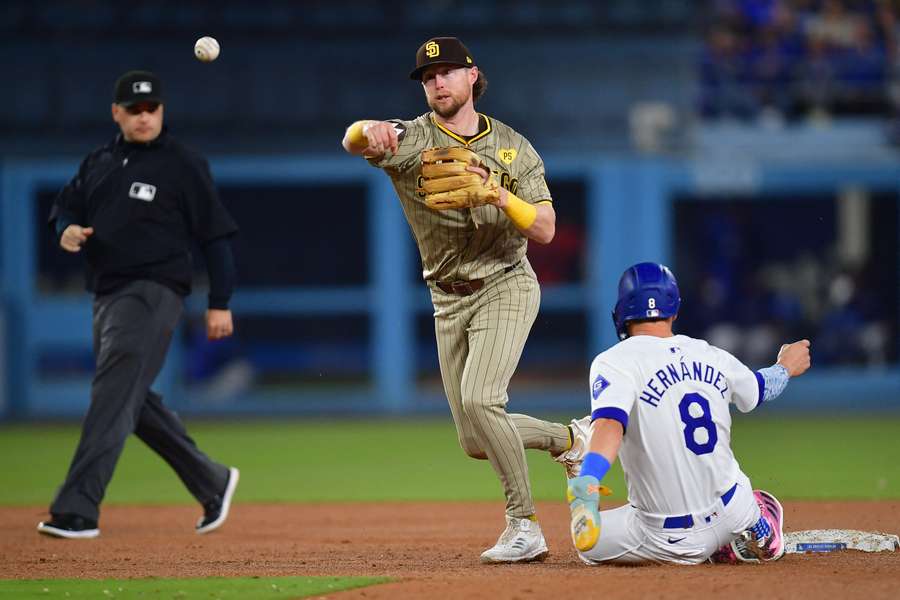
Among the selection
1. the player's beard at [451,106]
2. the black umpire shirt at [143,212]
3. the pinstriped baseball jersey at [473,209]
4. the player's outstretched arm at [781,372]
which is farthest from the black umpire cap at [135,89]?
the player's outstretched arm at [781,372]

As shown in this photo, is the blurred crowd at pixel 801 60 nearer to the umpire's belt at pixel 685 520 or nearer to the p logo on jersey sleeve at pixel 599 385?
the umpire's belt at pixel 685 520

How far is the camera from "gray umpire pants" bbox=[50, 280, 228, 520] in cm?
645

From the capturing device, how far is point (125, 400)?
650 cm

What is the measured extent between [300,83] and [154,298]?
13.8 m

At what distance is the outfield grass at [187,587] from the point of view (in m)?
4.57

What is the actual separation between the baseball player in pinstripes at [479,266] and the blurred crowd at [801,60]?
13.1 meters

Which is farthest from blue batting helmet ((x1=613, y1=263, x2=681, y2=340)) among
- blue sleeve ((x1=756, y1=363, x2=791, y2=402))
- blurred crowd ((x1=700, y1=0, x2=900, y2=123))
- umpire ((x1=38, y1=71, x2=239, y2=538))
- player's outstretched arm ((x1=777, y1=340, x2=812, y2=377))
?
blurred crowd ((x1=700, y1=0, x2=900, y2=123))

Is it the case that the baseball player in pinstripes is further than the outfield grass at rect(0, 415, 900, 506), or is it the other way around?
the outfield grass at rect(0, 415, 900, 506)

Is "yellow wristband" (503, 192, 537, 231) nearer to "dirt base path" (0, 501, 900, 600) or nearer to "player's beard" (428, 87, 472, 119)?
"player's beard" (428, 87, 472, 119)

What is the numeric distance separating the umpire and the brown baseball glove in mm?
1971


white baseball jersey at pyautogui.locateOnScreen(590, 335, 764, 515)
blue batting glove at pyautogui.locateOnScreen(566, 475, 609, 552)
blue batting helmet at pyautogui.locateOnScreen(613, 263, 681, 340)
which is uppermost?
blue batting helmet at pyautogui.locateOnScreen(613, 263, 681, 340)

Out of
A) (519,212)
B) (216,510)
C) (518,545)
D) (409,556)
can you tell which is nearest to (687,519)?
(518,545)

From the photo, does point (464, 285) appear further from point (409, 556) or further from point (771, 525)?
point (771, 525)

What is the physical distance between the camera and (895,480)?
8914 millimetres
